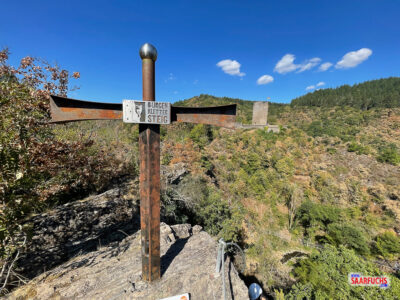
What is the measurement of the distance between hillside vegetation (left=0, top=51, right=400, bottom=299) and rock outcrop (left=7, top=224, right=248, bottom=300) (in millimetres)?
722

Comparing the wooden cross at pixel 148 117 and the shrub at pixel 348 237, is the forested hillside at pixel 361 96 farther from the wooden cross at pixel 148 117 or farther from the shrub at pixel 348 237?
the wooden cross at pixel 148 117

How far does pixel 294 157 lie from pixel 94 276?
97.5 ft

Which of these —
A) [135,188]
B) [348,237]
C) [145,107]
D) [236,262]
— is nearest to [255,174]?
[348,237]

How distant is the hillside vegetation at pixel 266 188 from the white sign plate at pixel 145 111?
5.08ft

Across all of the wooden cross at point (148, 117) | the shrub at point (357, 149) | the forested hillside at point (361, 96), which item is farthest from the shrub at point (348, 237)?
the forested hillside at point (361, 96)

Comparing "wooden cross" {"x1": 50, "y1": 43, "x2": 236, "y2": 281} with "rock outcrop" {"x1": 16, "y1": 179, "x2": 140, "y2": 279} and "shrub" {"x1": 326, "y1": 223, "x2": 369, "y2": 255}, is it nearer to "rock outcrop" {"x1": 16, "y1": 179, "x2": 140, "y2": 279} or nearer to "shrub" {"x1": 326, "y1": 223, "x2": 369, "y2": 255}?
"rock outcrop" {"x1": 16, "y1": 179, "x2": 140, "y2": 279}

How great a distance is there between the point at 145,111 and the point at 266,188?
20212mm

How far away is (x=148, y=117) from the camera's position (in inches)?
62.5

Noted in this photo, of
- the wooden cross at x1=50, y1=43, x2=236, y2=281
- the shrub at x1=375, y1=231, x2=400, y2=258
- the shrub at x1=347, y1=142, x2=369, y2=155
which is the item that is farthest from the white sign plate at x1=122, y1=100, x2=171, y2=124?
the shrub at x1=347, y1=142, x2=369, y2=155

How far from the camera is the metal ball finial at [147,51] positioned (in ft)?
5.08

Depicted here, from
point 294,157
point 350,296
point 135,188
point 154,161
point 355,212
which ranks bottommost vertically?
point 355,212

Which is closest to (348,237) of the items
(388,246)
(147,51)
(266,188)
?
(388,246)

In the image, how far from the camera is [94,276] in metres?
2.39

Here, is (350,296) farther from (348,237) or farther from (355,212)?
(355,212)
